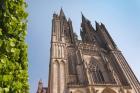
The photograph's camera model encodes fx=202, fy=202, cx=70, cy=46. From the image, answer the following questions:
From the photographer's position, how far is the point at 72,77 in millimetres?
17312

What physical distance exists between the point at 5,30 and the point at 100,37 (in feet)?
71.5

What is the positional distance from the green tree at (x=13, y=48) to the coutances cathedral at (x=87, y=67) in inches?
428

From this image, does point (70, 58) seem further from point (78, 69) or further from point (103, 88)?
point (103, 88)

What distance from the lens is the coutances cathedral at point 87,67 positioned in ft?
51.9

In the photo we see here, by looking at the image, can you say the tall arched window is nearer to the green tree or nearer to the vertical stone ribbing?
the vertical stone ribbing

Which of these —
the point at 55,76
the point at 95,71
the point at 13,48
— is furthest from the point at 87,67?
the point at 13,48

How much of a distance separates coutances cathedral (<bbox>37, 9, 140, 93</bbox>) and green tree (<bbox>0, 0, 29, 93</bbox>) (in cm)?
1088

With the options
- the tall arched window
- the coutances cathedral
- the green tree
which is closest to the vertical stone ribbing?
the coutances cathedral

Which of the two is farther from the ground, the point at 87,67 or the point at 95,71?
the point at 95,71

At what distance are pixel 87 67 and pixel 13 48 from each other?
14012 millimetres

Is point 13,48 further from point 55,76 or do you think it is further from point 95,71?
point 95,71

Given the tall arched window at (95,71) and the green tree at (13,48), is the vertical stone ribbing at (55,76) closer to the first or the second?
the tall arched window at (95,71)

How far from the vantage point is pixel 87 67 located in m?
17.6

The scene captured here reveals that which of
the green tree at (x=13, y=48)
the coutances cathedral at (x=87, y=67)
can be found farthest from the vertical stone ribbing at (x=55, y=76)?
the green tree at (x=13, y=48)
